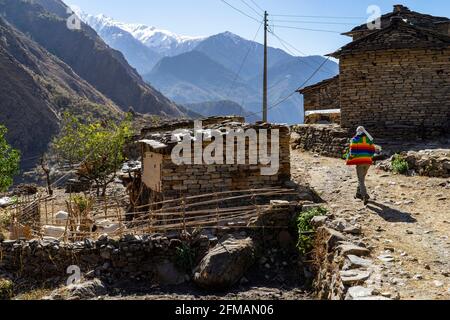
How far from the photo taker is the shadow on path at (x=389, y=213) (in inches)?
320

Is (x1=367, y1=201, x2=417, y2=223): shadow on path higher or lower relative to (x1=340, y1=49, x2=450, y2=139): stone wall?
lower

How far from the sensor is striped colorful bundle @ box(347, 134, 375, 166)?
8969mm

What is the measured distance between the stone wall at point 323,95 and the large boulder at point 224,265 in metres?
15.4

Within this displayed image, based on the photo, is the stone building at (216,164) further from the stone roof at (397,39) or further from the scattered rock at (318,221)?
the stone roof at (397,39)

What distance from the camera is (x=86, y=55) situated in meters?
100

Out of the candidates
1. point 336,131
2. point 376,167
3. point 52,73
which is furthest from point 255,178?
point 52,73

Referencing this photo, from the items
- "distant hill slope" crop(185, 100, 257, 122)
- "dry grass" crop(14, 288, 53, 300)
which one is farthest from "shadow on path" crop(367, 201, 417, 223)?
"distant hill slope" crop(185, 100, 257, 122)

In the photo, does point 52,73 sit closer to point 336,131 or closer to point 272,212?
point 336,131

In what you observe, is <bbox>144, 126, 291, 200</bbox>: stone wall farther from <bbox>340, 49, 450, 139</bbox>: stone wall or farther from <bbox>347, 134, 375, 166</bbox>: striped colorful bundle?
<bbox>340, 49, 450, 139</bbox>: stone wall

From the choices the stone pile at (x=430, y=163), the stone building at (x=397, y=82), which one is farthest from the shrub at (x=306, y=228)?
the stone building at (x=397, y=82)

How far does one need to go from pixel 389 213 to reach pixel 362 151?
54.1 inches

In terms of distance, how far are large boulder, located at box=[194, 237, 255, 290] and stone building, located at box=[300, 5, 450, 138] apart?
876 centimetres
